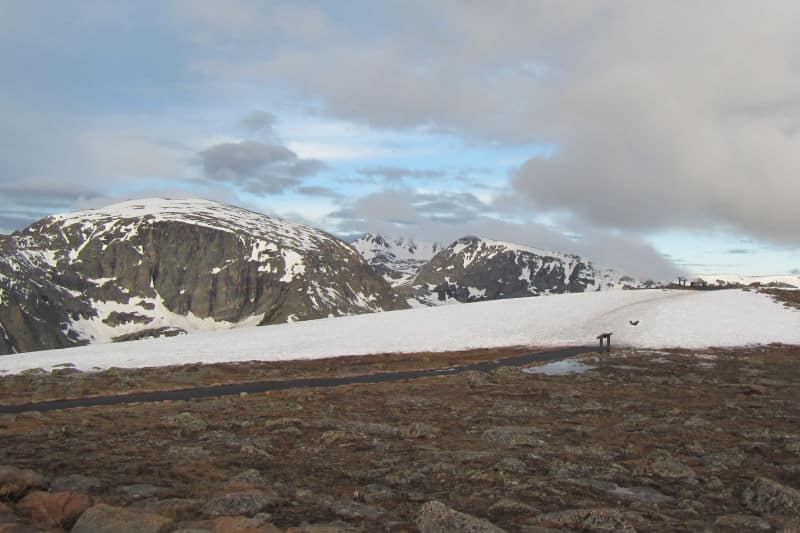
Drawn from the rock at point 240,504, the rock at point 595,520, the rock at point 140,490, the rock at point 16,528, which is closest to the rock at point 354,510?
the rock at point 240,504

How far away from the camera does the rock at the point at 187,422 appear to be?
23.2m

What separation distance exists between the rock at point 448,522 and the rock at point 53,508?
6750mm

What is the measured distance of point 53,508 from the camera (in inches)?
442

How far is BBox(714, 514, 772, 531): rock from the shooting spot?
12.2 meters

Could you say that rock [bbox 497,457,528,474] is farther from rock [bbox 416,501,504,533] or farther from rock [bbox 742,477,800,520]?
rock [bbox 742,477,800,520]

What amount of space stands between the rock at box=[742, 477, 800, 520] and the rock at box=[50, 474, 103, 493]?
1604 cm

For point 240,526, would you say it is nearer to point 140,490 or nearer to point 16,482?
point 140,490

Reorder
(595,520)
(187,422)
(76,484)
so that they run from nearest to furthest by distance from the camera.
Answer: (595,520), (76,484), (187,422)

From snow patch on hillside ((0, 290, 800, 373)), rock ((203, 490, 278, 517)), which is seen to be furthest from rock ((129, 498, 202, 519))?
snow patch on hillside ((0, 290, 800, 373))

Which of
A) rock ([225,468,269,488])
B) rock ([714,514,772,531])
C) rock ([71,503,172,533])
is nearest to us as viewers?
rock ([71,503,172,533])

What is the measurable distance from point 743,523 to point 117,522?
41.9ft

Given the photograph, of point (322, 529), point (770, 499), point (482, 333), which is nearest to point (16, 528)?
point (322, 529)

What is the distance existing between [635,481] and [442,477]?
5267 millimetres

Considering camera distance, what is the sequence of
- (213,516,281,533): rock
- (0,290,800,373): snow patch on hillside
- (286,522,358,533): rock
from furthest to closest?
(0,290,800,373): snow patch on hillside → (286,522,358,533): rock → (213,516,281,533): rock
